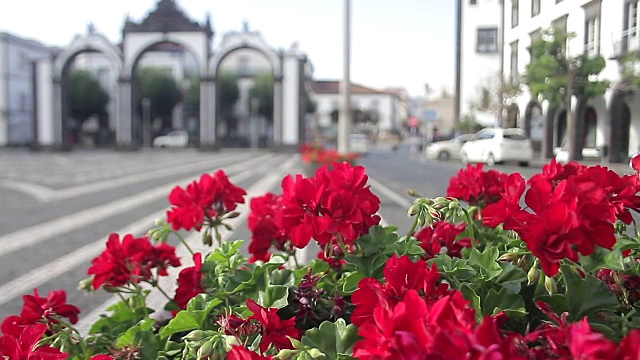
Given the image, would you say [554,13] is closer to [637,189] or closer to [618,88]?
[618,88]

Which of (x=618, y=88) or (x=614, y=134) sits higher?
(x=618, y=88)

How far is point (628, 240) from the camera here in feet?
5.23

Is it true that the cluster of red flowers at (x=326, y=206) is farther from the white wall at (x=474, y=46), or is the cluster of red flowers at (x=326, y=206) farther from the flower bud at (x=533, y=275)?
the white wall at (x=474, y=46)

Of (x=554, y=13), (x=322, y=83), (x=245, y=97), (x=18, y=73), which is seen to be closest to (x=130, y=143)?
(x=18, y=73)

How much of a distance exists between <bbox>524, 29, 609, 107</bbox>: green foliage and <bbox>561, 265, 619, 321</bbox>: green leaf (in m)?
0.76

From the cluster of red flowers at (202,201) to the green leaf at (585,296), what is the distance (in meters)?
1.21

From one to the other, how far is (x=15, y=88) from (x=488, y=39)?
186 ft

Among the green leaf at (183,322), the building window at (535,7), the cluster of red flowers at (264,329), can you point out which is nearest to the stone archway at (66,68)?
the building window at (535,7)

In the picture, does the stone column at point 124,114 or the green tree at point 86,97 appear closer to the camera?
the stone column at point 124,114

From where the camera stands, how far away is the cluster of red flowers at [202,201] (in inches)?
86.0

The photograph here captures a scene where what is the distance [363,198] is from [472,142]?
3881 mm

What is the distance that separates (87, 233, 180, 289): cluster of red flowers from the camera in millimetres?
2004

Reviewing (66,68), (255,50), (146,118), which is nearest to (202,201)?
(255,50)

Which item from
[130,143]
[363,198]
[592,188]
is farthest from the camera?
[130,143]
